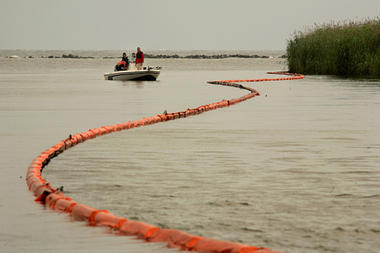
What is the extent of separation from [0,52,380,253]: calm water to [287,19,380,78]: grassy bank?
28400 millimetres

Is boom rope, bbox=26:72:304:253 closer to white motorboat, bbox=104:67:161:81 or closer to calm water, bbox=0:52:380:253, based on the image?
calm water, bbox=0:52:380:253

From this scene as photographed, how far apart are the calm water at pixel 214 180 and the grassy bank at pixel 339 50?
28.4 m

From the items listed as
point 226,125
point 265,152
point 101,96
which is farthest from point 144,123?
point 101,96

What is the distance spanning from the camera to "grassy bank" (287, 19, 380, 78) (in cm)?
5034

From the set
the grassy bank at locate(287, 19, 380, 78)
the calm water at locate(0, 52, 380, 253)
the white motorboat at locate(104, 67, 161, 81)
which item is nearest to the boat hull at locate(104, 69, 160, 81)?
the white motorboat at locate(104, 67, 161, 81)

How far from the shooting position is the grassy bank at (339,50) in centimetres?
Result: 5034

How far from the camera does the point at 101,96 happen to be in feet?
115

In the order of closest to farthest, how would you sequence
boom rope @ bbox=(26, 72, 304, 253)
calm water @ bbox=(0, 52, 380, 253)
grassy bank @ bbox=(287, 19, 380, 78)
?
boom rope @ bbox=(26, 72, 304, 253) < calm water @ bbox=(0, 52, 380, 253) < grassy bank @ bbox=(287, 19, 380, 78)

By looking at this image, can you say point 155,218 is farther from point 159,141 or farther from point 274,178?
point 159,141

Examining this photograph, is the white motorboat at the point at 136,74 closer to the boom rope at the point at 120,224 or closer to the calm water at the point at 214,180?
→ the calm water at the point at 214,180

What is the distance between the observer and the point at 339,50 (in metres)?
52.2

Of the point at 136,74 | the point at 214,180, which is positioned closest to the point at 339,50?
the point at 136,74

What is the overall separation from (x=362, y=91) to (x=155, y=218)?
89.1ft

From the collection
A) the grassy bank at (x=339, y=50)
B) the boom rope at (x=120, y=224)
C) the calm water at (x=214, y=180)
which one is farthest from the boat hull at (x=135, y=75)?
the boom rope at (x=120, y=224)
